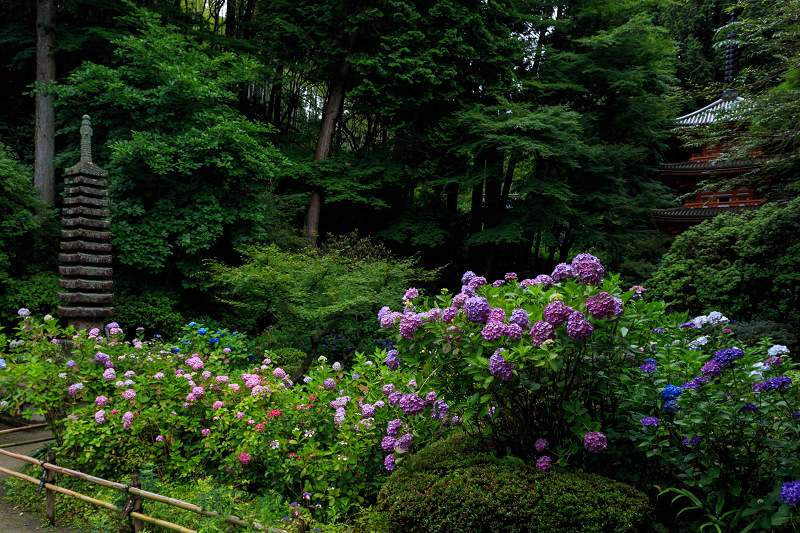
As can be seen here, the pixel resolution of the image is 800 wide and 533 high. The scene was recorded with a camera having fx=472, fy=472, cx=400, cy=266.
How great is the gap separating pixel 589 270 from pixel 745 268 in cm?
687

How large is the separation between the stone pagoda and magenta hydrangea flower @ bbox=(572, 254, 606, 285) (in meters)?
5.58

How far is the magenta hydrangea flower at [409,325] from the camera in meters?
2.51

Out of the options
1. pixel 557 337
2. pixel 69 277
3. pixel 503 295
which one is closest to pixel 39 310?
pixel 69 277

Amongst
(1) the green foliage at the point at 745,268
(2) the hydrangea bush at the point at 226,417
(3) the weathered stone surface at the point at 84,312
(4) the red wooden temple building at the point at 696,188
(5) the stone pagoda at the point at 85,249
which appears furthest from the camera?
(4) the red wooden temple building at the point at 696,188

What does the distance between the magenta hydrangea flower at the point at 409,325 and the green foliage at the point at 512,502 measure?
0.74 m

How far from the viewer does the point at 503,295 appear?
288 centimetres

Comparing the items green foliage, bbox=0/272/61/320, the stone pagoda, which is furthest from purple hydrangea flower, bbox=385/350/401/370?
green foliage, bbox=0/272/61/320

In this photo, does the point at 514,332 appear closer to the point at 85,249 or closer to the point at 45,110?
the point at 85,249

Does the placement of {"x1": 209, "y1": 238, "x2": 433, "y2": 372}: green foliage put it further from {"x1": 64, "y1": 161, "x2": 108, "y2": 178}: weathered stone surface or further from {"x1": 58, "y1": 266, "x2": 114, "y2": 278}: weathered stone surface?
{"x1": 64, "y1": 161, "x2": 108, "y2": 178}: weathered stone surface

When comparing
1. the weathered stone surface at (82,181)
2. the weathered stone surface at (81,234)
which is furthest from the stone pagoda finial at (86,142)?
the weathered stone surface at (81,234)

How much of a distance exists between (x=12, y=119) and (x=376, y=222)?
367 inches

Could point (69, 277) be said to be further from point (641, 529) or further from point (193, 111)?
point (641, 529)

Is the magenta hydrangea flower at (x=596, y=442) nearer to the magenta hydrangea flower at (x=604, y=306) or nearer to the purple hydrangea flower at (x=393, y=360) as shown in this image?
the magenta hydrangea flower at (x=604, y=306)

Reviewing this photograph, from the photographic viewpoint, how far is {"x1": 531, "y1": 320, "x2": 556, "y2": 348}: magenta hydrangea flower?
214cm
